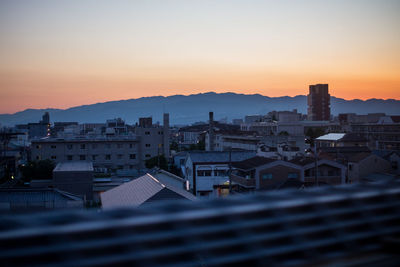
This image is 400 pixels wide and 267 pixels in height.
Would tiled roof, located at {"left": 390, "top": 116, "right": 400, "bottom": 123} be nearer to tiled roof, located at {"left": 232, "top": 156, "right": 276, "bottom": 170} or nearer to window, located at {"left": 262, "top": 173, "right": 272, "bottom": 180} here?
tiled roof, located at {"left": 232, "top": 156, "right": 276, "bottom": 170}

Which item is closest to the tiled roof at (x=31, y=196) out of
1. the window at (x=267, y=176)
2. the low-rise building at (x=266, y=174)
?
the low-rise building at (x=266, y=174)

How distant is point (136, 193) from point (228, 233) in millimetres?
9546

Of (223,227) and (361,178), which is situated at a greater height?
(223,227)

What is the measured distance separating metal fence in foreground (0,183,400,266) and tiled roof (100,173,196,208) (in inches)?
299

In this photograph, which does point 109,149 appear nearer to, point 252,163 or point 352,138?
point 252,163

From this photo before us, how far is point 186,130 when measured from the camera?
69.1 meters

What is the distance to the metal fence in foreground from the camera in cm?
133

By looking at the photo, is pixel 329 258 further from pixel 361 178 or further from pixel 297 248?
pixel 361 178

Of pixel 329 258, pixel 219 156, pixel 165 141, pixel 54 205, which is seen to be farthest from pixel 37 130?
pixel 329 258

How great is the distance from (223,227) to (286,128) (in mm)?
46019

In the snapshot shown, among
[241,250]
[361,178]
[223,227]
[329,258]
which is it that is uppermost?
[223,227]

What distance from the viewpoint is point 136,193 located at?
429 inches

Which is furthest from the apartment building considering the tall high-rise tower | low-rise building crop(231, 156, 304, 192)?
the tall high-rise tower

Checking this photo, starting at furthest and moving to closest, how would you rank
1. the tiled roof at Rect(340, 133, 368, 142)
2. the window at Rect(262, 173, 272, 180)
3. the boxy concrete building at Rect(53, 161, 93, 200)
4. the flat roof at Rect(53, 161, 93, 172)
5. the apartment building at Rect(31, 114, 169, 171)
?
the tiled roof at Rect(340, 133, 368, 142) → the apartment building at Rect(31, 114, 169, 171) → the flat roof at Rect(53, 161, 93, 172) → the boxy concrete building at Rect(53, 161, 93, 200) → the window at Rect(262, 173, 272, 180)
